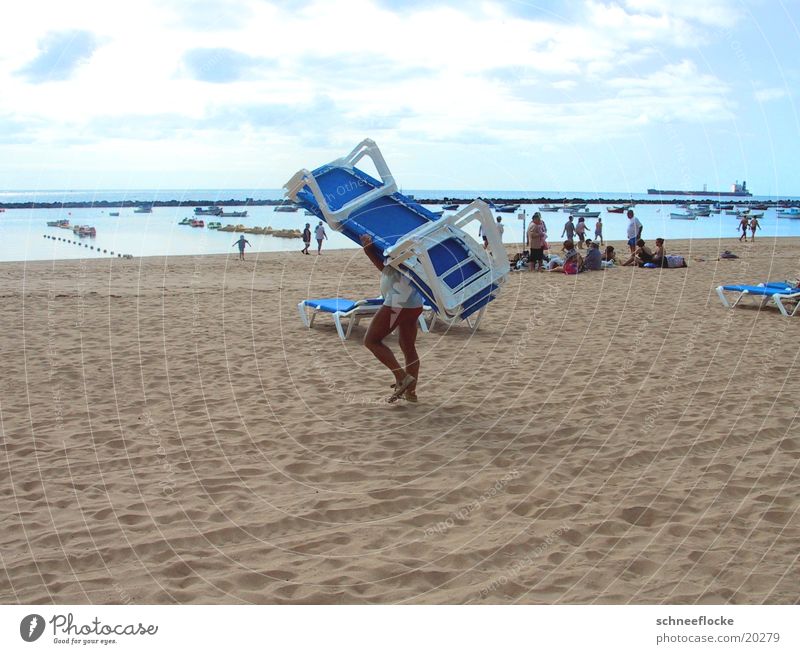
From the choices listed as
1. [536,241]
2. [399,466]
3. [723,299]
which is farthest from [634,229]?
[399,466]

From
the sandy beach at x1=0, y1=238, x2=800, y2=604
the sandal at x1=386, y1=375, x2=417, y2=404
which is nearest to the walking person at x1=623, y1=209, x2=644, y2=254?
the sandy beach at x1=0, y1=238, x2=800, y2=604

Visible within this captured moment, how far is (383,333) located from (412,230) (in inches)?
58.9

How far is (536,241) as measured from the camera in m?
20.2

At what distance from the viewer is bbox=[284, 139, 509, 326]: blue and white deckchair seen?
7.07 metres

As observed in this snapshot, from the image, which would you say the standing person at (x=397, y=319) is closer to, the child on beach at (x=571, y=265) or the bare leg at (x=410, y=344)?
the bare leg at (x=410, y=344)

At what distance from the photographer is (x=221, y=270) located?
917 inches

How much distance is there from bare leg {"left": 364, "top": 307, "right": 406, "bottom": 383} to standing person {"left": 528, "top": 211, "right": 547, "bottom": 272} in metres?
13.5

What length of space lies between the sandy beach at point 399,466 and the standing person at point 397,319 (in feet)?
0.97

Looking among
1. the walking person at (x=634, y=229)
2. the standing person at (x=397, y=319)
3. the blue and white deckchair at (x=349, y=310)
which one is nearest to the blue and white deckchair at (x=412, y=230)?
the standing person at (x=397, y=319)

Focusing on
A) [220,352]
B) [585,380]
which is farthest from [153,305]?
[585,380]

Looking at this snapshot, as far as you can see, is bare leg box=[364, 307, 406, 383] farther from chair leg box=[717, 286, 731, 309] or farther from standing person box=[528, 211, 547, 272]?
standing person box=[528, 211, 547, 272]

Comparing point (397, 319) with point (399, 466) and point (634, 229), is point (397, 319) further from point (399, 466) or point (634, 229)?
point (634, 229)
